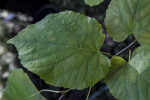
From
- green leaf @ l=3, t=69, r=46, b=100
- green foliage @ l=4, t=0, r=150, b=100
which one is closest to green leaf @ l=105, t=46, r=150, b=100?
green foliage @ l=4, t=0, r=150, b=100

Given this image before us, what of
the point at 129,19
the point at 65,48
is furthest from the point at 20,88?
the point at 129,19

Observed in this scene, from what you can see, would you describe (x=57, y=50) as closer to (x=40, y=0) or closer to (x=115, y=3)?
(x=115, y=3)

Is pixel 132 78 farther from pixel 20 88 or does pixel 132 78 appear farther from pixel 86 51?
pixel 20 88

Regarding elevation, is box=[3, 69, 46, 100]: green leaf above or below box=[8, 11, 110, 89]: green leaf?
below

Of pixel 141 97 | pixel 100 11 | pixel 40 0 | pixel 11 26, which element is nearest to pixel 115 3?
pixel 141 97

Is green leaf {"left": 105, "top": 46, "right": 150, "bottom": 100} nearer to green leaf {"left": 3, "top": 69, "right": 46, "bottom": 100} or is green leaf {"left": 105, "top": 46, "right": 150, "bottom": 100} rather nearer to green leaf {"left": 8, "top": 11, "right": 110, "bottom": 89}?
green leaf {"left": 8, "top": 11, "right": 110, "bottom": 89}
